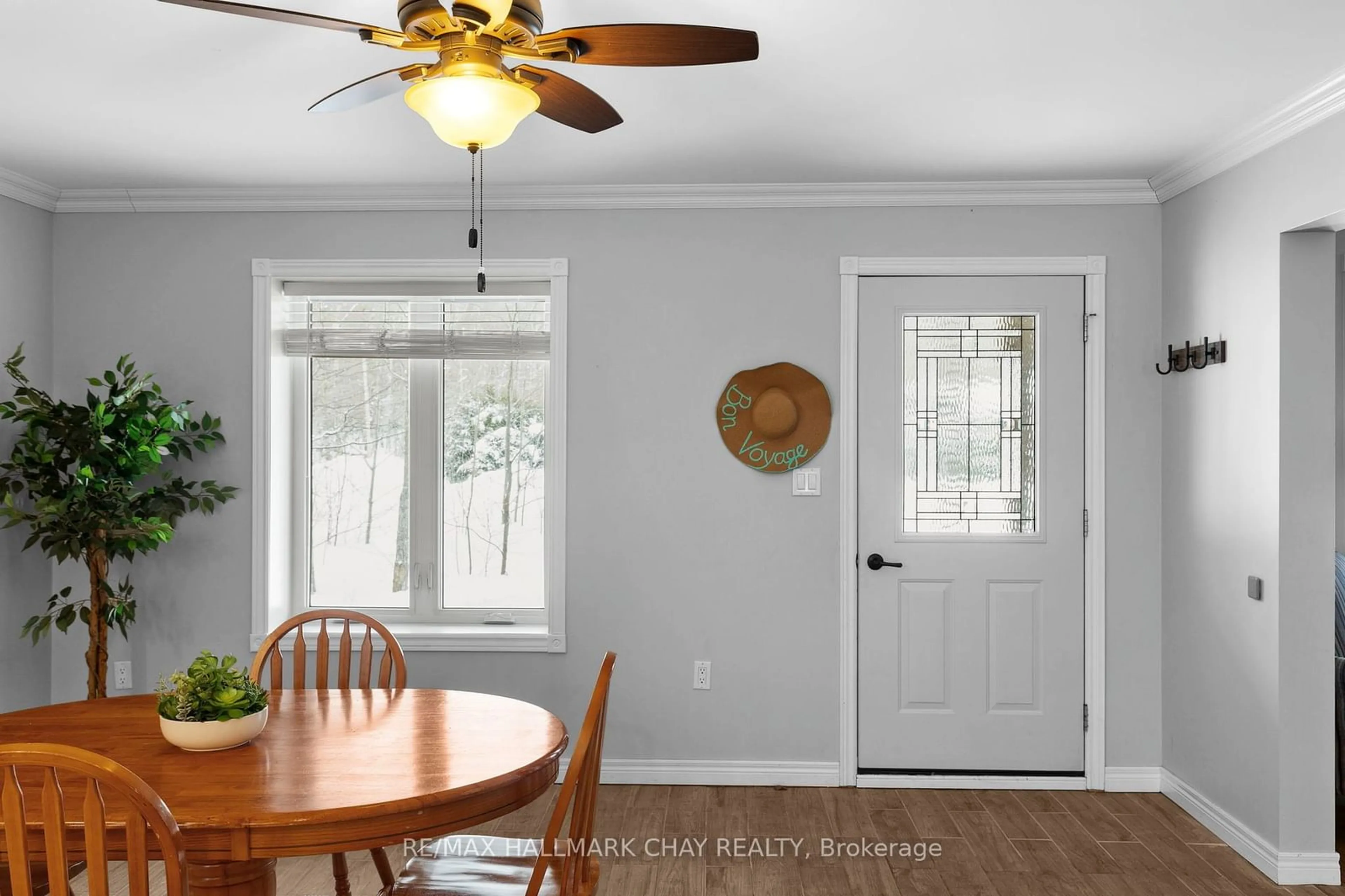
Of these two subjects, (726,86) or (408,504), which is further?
(408,504)

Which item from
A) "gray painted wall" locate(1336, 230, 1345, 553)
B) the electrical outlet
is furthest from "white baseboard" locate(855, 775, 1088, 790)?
"gray painted wall" locate(1336, 230, 1345, 553)

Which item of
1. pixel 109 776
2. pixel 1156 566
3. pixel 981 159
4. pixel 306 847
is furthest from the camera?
pixel 1156 566

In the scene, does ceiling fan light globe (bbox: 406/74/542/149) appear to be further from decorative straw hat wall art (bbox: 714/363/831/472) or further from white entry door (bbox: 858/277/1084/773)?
white entry door (bbox: 858/277/1084/773)

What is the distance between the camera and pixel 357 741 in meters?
2.06

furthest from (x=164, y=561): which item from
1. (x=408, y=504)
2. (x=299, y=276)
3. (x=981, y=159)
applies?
(x=981, y=159)

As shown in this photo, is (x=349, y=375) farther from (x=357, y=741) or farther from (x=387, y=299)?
(x=357, y=741)

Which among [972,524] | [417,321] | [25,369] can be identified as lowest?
[972,524]

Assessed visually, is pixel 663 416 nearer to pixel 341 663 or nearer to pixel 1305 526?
pixel 341 663

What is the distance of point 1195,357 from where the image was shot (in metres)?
3.37

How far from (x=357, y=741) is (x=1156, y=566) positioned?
3112mm

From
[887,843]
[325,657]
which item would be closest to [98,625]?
[325,657]

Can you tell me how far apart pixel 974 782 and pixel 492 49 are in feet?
10.7

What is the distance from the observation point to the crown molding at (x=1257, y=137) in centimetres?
265

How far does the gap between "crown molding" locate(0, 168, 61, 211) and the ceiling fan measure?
250 centimetres
